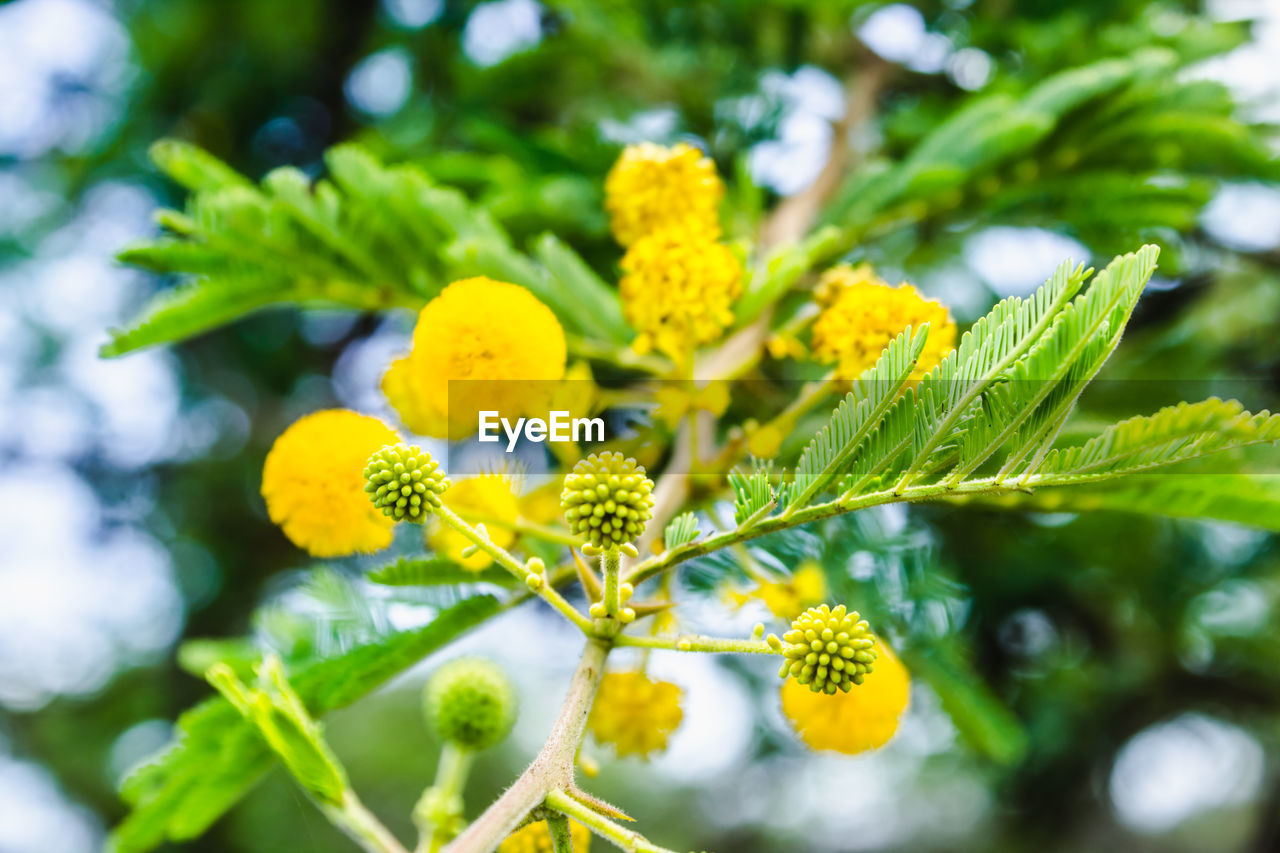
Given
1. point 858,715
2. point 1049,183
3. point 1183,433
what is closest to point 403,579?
point 858,715

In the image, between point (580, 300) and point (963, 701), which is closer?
point (580, 300)

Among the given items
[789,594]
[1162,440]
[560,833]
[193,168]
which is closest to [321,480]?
[560,833]

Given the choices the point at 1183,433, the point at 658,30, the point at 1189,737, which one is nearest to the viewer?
the point at 1183,433

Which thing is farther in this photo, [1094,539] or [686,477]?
[1094,539]

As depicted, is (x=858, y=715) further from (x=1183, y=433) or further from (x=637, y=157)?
(x=637, y=157)

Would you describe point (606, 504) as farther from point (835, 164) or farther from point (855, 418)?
point (835, 164)

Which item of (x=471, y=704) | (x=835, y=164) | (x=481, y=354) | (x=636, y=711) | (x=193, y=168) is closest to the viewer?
(x=481, y=354)

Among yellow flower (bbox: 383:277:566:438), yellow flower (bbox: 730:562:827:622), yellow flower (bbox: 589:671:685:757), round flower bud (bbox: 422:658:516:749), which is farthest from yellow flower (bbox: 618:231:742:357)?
round flower bud (bbox: 422:658:516:749)

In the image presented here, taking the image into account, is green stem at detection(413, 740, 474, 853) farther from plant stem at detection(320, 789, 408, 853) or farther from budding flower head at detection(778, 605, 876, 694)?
budding flower head at detection(778, 605, 876, 694)
